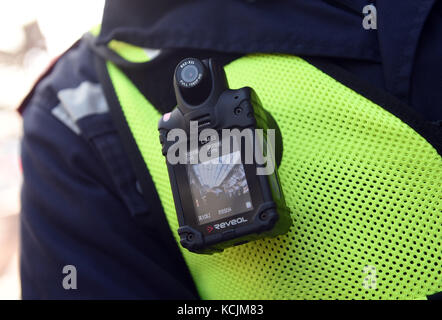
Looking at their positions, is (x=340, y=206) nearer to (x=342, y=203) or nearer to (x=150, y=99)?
(x=342, y=203)

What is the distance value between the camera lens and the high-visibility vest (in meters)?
0.13

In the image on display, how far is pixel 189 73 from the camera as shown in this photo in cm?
51

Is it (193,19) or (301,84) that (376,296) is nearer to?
(301,84)

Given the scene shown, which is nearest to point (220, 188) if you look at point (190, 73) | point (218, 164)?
point (218, 164)

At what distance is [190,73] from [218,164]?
0.34 ft

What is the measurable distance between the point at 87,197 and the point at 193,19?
29 cm

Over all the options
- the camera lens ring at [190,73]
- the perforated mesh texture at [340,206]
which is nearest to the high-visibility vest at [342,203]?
the perforated mesh texture at [340,206]

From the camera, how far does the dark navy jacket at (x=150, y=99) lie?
0.56 meters

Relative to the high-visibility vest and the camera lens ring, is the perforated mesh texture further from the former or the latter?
the camera lens ring

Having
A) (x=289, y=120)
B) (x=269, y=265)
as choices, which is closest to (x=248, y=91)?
(x=289, y=120)

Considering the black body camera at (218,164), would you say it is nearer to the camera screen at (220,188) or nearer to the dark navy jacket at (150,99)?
the camera screen at (220,188)

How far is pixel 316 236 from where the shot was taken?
0.54 meters

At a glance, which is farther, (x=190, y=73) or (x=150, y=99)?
(x=150, y=99)

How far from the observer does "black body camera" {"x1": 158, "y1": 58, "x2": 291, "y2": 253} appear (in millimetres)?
489
